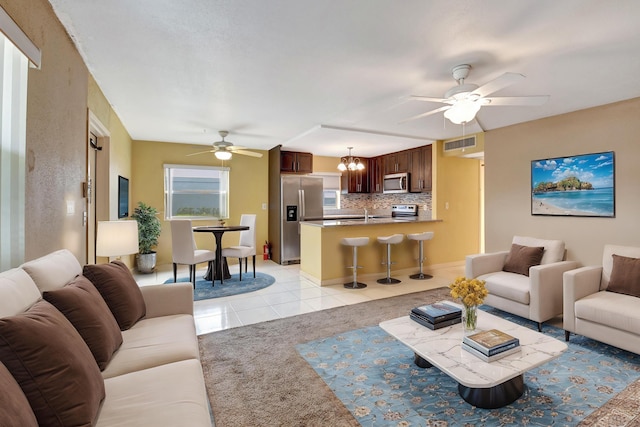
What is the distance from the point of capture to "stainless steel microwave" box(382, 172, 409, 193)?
6.49 metres

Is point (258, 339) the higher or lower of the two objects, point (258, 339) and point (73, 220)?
the lower

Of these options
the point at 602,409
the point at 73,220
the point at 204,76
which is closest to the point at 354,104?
the point at 204,76

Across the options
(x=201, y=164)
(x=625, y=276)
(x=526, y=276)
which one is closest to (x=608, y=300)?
(x=625, y=276)

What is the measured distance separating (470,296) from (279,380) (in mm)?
1456

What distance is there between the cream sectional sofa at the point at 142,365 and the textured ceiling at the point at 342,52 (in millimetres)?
1708

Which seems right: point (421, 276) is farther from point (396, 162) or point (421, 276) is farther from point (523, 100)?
point (523, 100)

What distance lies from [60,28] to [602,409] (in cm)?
432

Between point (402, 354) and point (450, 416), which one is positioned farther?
point (402, 354)

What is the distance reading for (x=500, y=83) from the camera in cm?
222

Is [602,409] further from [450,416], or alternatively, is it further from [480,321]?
[450,416]

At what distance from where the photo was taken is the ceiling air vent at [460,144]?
17.1 ft

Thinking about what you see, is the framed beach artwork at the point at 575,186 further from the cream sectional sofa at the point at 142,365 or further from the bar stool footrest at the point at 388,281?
the cream sectional sofa at the point at 142,365

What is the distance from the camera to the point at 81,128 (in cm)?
263

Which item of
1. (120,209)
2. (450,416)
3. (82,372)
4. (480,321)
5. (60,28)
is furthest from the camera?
(120,209)
